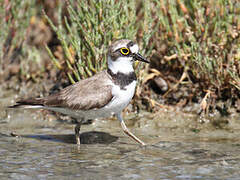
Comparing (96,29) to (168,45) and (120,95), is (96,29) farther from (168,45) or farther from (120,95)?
(120,95)

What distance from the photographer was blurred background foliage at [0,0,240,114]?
7.52 m

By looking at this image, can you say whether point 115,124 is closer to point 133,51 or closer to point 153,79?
point 153,79

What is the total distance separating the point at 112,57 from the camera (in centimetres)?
652

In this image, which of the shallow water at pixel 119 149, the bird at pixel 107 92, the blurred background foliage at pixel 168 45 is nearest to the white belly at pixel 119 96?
the bird at pixel 107 92

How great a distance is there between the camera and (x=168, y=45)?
8.27 metres

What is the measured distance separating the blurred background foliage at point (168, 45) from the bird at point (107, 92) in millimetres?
1027

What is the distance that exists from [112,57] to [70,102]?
0.92 meters

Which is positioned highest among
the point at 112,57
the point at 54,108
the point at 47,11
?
the point at 47,11

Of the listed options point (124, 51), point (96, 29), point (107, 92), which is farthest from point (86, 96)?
point (96, 29)

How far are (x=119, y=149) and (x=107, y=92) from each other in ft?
2.85

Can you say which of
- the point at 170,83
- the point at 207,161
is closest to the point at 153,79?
the point at 170,83

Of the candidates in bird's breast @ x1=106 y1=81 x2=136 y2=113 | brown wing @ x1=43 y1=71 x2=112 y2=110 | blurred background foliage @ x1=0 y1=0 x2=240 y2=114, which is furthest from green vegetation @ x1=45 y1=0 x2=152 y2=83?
bird's breast @ x1=106 y1=81 x2=136 y2=113

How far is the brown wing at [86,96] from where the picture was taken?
6320 millimetres

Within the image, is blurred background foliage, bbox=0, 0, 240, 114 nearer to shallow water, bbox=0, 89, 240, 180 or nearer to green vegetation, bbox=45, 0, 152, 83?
green vegetation, bbox=45, 0, 152, 83
